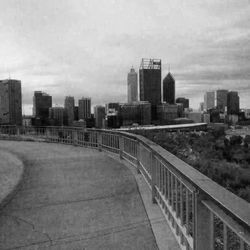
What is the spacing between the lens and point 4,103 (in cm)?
4109

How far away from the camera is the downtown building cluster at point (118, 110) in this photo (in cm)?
4021

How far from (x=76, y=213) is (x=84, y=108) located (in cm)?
8336

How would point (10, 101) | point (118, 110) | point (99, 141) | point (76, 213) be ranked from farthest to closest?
point (118, 110) → point (10, 101) → point (99, 141) → point (76, 213)

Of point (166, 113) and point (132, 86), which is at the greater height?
point (132, 86)

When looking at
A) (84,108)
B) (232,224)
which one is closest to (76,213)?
(232,224)

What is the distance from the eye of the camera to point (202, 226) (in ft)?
8.14

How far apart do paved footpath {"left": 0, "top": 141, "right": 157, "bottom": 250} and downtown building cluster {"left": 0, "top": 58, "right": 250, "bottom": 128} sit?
43.1 feet

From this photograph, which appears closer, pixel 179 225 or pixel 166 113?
pixel 179 225

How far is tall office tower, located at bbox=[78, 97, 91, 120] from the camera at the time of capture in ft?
257

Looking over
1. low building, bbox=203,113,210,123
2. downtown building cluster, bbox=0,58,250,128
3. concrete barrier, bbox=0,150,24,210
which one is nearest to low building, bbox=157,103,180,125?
downtown building cluster, bbox=0,58,250,128

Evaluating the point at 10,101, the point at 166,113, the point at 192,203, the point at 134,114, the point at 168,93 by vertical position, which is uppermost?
the point at 168,93

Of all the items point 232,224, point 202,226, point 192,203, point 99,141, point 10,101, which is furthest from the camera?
point 10,101

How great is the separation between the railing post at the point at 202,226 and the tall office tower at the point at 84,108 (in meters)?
72.1

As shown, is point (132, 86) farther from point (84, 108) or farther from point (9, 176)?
point (9, 176)
